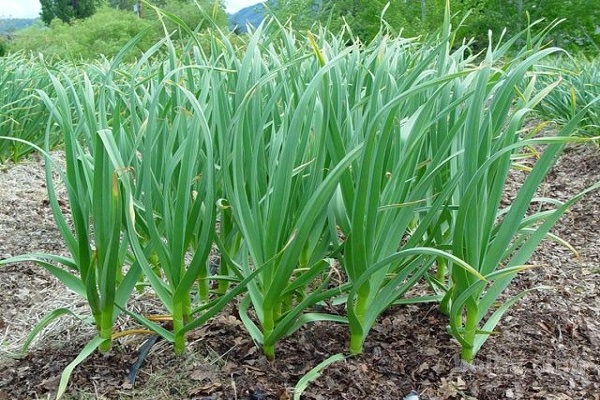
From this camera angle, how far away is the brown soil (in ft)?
4.90

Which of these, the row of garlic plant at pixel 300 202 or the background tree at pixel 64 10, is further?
the background tree at pixel 64 10

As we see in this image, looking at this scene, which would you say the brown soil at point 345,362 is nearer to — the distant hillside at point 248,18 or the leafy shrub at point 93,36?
the distant hillside at point 248,18

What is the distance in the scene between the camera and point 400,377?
155 cm

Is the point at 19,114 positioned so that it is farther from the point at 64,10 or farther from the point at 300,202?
the point at 64,10

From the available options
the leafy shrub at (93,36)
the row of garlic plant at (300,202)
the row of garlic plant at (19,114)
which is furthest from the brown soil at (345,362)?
the leafy shrub at (93,36)

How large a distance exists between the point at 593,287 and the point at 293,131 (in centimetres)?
141

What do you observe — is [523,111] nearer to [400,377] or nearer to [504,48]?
[504,48]

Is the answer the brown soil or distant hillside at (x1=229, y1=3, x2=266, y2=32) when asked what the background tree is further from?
the brown soil

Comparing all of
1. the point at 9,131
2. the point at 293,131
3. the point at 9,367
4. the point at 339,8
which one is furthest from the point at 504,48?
the point at 339,8

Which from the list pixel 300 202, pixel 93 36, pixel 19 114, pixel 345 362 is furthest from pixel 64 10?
pixel 345 362

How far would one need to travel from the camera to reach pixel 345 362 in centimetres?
155

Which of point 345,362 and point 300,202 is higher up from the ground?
point 300,202

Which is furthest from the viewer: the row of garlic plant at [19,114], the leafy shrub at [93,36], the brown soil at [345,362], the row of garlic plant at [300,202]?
the leafy shrub at [93,36]

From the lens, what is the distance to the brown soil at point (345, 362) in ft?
4.90
